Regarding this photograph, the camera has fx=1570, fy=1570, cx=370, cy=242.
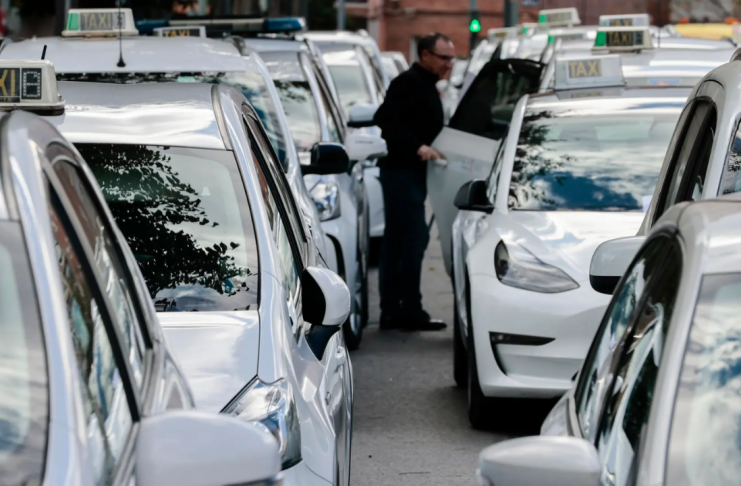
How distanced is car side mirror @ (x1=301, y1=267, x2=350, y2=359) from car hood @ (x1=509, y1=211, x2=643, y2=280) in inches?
97.5

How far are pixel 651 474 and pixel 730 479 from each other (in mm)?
143

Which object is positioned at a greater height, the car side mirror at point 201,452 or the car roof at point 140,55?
the car roof at point 140,55

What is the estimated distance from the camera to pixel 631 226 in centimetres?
725

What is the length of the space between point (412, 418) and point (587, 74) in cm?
232

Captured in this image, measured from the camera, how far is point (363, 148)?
9.70 meters

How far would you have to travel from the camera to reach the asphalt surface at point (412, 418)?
6531mm

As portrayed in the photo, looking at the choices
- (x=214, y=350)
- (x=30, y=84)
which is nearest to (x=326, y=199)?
(x=30, y=84)

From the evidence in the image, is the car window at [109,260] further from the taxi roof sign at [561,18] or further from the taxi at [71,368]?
the taxi roof sign at [561,18]

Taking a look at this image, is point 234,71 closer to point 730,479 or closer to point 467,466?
point 467,466

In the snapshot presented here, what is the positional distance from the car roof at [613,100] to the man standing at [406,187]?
1.62m

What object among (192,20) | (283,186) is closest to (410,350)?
(283,186)

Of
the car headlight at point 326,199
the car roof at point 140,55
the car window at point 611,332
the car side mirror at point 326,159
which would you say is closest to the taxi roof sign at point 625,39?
the car headlight at point 326,199

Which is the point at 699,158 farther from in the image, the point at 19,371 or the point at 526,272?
the point at 19,371

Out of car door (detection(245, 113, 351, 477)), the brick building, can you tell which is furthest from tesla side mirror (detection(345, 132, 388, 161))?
the brick building
